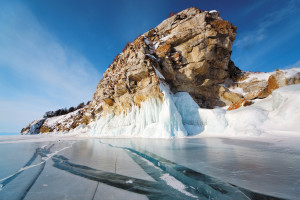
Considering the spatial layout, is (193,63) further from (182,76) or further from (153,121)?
(153,121)

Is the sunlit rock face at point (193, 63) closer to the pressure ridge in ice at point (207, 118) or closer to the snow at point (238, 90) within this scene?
the snow at point (238, 90)

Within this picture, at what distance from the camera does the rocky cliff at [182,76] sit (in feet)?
37.2

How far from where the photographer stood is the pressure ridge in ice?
21.6ft

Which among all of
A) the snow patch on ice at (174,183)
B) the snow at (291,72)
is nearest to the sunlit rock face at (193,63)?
the snow at (291,72)

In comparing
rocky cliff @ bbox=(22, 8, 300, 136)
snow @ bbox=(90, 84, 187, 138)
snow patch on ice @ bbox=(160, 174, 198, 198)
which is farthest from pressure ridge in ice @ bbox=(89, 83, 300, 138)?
snow patch on ice @ bbox=(160, 174, 198, 198)

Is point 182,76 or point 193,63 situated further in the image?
point 182,76

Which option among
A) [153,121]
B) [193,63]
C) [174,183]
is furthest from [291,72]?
[174,183]

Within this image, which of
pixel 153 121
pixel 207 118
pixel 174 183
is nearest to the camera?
pixel 174 183

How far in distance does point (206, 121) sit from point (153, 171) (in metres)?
9.36

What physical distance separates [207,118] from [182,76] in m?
5.77

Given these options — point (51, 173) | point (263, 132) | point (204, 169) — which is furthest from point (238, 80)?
point (51, 173)

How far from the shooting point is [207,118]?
33.2ft

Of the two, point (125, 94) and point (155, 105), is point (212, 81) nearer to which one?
point (155, 105)

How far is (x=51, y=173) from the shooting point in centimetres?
212
